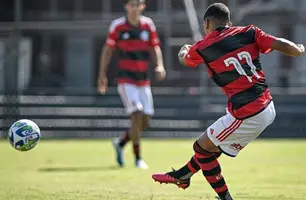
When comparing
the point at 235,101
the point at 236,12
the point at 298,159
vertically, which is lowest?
the point at 298,159

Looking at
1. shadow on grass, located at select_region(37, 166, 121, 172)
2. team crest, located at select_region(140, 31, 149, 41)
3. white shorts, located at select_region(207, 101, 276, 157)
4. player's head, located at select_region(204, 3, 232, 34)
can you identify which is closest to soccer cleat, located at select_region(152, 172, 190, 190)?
white shorts, located at select_region(207, 101, 276, 157)

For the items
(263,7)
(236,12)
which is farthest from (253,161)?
(263,7)

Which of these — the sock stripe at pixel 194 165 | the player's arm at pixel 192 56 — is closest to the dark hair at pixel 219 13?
the player's arm at pixel 192 56

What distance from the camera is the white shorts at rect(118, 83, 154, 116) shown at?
465 inches

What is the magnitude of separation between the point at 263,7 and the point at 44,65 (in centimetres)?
729

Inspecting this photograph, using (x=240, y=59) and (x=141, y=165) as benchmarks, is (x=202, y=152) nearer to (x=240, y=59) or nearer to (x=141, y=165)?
(x=240, y=59)

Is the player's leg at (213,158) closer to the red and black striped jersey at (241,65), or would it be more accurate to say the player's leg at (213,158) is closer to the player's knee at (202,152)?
the player's knee at (202,152)

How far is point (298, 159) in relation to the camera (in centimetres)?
1274

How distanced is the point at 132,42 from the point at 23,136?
13.8 ft

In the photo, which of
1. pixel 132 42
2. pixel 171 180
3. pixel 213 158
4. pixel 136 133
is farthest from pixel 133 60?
pixel 213 158

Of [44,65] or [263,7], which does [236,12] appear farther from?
[44,65]

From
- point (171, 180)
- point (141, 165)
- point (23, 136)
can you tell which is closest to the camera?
point (171, 180)

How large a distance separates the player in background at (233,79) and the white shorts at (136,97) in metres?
4.84

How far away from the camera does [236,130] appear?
6.86 m
